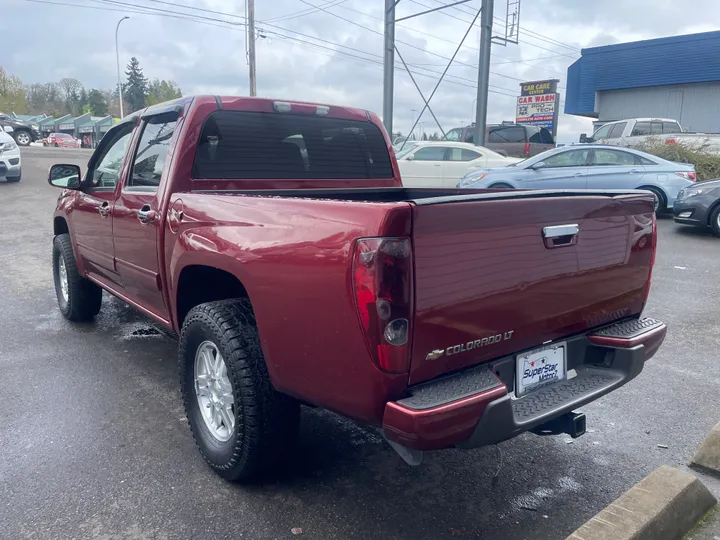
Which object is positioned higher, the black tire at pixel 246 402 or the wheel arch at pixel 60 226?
the wheel arch at pixel 60 226

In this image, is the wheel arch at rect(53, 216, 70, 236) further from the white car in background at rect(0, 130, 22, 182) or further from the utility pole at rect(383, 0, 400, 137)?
the utility pole at rect(383, 0, 400, 137)

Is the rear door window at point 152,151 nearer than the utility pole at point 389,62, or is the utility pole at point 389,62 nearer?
the rear door window at point 152,151

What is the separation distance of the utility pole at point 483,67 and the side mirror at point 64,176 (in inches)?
566

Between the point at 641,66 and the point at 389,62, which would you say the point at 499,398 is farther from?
the point at 641,66

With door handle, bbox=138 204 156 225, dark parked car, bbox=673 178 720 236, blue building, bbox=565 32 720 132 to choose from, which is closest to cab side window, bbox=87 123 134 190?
door handle, bbox=138 204 156 225

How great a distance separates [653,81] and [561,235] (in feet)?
111

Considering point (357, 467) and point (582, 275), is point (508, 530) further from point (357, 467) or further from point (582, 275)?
point (582, 275)

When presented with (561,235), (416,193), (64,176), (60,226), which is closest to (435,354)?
(561,235)

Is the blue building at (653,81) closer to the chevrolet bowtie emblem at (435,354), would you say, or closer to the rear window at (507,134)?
the rear window at (507,134)

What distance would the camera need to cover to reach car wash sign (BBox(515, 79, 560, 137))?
31.3 metres

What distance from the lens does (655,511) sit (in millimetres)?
2457

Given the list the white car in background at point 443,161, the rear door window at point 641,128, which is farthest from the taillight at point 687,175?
the rear door window at point 641,128

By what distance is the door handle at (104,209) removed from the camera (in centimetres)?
430

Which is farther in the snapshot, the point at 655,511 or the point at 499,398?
the point at 655,511
